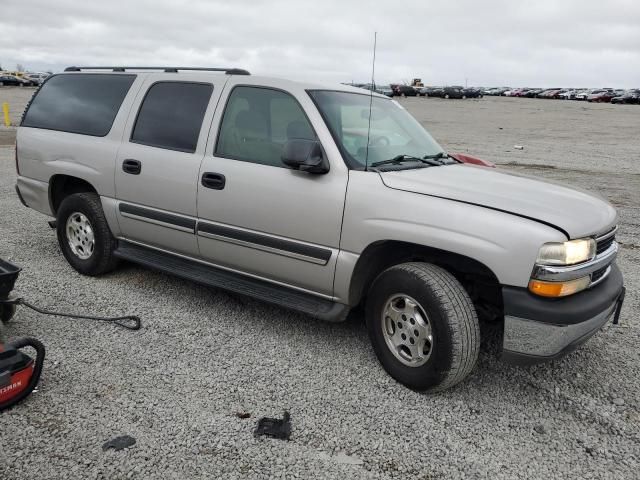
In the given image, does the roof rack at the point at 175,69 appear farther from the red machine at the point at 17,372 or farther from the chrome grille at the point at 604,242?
the chrome grille at the point at 604,242

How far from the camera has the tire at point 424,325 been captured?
2955 millimetres

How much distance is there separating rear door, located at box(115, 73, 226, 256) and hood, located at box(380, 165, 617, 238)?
1.50 m

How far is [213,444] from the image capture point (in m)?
2.70

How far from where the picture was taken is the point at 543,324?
279cm

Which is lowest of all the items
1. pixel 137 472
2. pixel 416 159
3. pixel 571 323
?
pixel 137 472

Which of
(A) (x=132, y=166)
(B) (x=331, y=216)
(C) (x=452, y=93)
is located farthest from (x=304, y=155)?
(C) (x=452, y=93)

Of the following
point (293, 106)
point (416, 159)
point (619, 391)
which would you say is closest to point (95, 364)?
point (293, 106)

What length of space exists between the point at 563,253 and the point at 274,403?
170 centimetres

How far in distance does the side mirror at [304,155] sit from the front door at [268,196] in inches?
3.1

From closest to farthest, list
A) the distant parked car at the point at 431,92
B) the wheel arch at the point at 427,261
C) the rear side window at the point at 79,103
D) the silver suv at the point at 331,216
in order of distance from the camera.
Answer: the silver suv at the point at 331,216 → the wheel arch at the point at 427,261 → the rear side window at the point at 79,103 → the distant parked car at the point at 431,92

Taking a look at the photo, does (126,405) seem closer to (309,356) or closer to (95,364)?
(95,364)

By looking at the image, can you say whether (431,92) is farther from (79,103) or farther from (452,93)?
(79,103)

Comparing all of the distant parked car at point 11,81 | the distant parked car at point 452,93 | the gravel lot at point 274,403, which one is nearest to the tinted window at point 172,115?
the gravel lot at point 274,403

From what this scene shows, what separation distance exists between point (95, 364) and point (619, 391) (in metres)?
3.14
